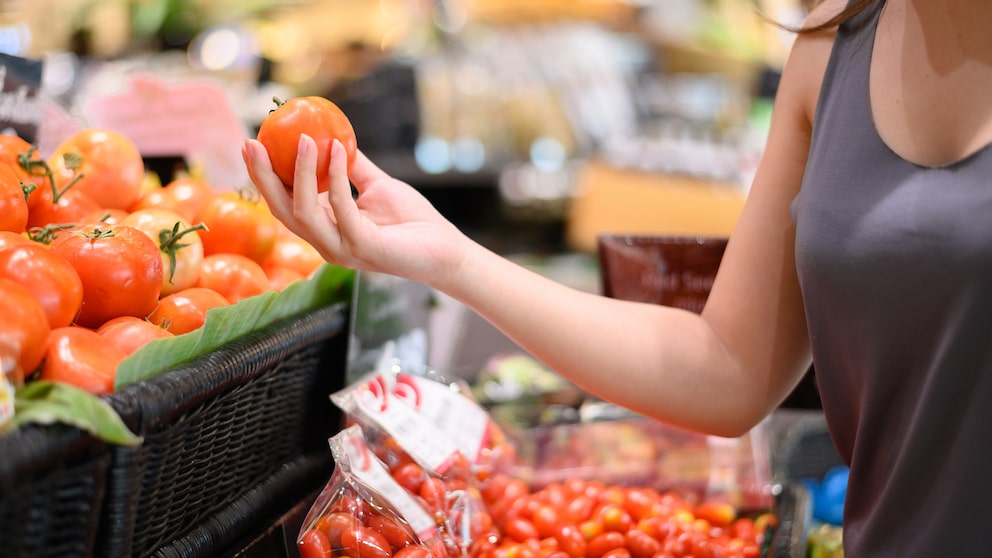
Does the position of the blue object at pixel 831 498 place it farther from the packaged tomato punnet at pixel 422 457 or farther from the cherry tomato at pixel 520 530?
the packaged tomato punnet at pixel 422 457

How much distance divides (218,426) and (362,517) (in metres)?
0.19

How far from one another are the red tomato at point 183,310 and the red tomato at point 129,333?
7 cm

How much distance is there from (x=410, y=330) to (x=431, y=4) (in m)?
5.14

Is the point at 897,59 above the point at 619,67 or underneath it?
above

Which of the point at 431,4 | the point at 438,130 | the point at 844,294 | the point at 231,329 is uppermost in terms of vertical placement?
the point at 844,294

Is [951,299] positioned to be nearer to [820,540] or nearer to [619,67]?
[820,540]

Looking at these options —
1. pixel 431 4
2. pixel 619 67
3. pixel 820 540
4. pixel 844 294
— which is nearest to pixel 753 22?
pixel 619 67

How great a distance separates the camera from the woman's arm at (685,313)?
112 cm

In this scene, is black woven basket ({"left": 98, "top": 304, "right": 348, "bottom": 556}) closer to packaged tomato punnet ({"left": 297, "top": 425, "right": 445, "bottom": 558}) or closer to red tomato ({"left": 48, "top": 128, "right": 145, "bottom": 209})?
packaged tomato punnet ({"left": 297, "top": 425, "right": 445, "bottom": 558})

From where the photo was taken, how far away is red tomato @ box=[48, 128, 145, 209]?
4.44 feet

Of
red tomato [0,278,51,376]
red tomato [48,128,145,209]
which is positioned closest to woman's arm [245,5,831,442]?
red tomato [0,278,51,376]

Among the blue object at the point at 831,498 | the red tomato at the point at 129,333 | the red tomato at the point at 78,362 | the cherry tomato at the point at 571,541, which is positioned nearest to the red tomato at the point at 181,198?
the red tomato at the point at 129,333

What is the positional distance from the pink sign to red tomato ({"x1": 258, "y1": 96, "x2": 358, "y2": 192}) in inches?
33.9

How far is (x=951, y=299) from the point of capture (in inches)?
37.4
